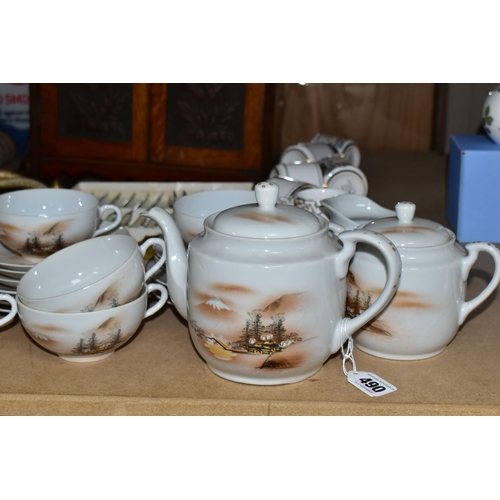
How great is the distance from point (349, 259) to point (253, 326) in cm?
15

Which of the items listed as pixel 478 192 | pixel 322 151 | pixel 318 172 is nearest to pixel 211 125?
pixel 322 151

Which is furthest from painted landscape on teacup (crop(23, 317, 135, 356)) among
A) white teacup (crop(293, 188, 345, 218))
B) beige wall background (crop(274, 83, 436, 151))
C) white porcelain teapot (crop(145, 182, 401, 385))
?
beige wall background (crop(274, 83, 436, 151))

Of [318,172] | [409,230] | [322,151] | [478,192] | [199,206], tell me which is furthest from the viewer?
[322,151]

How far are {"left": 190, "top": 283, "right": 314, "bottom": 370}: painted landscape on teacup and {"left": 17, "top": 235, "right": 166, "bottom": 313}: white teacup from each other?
0.12 m

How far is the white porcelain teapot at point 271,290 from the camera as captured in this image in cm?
84

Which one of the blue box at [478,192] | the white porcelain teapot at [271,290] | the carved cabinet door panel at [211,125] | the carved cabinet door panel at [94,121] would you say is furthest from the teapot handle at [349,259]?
the carved cabinet door panel at [94,121]

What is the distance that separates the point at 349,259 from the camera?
2.93 feet

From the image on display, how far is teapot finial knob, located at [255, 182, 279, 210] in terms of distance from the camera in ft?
2.95

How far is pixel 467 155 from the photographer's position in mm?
1498

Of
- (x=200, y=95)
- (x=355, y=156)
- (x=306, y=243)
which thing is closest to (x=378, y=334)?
(x=306, y=243)

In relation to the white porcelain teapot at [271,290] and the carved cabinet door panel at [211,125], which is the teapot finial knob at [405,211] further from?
the carved cabinet door panel at [211,125]

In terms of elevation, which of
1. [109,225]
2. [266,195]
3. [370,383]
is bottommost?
[370,383]

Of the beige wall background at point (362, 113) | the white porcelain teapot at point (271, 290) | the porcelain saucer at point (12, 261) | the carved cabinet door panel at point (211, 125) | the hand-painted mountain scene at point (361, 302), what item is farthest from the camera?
the beige wall background at point (362, 113)

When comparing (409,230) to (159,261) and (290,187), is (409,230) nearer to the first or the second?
(159,261)
